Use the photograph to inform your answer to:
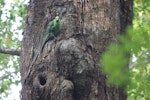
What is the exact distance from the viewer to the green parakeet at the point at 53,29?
2.36 metres

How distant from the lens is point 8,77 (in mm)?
5840

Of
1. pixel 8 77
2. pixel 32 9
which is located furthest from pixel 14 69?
pixel 32 9

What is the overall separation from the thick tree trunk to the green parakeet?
4cm

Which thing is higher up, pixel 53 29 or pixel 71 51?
pixel 53 29

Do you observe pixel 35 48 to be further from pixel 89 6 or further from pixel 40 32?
pixel 89 6

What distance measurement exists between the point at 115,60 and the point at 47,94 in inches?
51.4

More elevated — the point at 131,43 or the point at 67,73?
Answer: the point at 131,43

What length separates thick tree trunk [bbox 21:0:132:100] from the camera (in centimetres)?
223

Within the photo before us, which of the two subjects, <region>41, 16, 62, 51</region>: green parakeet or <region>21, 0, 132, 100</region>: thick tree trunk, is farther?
<region>41, 16, 62, 51</region>: green parakeet

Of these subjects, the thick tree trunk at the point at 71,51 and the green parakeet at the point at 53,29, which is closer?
the thick tree trunk at the point at 71,51

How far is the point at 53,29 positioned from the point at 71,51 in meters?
0.18

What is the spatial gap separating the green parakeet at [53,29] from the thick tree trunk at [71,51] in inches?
1.4

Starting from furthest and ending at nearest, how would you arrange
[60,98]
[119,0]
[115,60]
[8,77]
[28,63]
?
[8,77]
[119,0]
[28,63]
[60,98]
[115,60]

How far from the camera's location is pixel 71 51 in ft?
7.47
